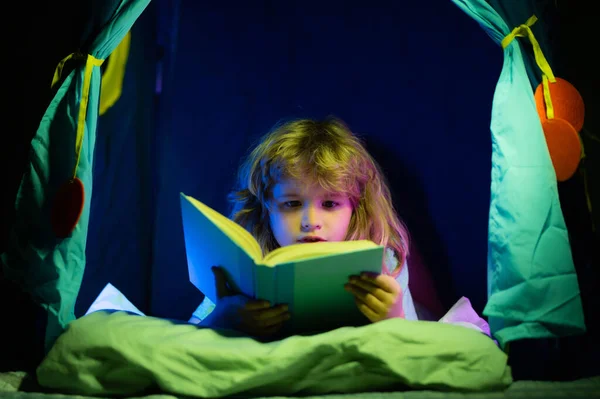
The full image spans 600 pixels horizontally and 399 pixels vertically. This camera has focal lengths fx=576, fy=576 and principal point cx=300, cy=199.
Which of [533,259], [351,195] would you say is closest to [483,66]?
[351,195]

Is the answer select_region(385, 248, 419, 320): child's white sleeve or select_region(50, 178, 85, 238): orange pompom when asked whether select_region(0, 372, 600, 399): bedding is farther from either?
select_region(385, 248, 419, 320): child's white sleeve

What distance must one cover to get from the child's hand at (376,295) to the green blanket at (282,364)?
0.25ft

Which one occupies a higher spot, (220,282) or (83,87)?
(83,87)

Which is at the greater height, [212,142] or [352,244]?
[212,142]

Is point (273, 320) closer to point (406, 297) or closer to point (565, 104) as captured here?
point (406, 297)

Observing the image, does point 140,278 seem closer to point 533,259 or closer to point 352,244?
point 352,244

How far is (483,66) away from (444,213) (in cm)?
39

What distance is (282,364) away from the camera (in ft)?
2.94

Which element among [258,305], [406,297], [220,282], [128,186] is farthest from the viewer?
[128,186]

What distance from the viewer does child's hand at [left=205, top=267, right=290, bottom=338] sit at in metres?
1.01

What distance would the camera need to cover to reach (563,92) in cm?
108

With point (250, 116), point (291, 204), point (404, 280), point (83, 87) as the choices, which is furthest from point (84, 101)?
point (404, 280)

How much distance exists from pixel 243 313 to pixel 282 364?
0.17m

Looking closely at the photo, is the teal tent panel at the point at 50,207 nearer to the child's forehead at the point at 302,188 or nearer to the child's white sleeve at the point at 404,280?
the child's forehead at the point at 302,188
